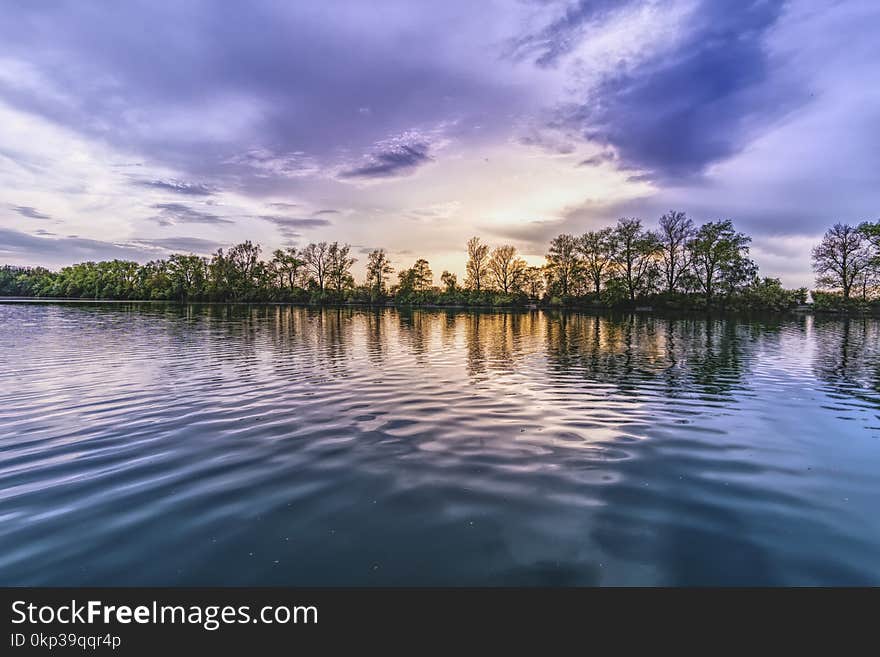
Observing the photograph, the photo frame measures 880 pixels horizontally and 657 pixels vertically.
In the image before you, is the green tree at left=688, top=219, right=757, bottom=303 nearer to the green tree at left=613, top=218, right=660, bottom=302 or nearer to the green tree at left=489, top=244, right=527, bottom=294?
the green tree at left=613, top=218, right=660, bottom=302

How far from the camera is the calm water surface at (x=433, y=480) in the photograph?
3.96 meters

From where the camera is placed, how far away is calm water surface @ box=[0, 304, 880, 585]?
396 centimetres

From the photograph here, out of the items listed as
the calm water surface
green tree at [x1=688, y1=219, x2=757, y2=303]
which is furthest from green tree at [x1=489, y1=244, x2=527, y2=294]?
the calm water surface

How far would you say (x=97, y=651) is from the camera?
321cm

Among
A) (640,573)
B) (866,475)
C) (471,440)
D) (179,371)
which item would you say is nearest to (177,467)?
(471,440)

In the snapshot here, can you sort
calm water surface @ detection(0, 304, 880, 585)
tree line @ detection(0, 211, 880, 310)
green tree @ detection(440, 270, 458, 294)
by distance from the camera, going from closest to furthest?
calm water surface @ detection(0, 304, 880, 585), tree line @ detection(0, 211, 880, 310), green tree @ detection(440, 270, 458, 294)

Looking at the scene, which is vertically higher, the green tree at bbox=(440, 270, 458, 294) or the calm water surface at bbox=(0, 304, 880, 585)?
the green tree at bbox=(440, 270, 458, 294)

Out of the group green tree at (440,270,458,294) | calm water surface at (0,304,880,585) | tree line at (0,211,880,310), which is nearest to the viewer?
calm water surface at (0,304,880,585)

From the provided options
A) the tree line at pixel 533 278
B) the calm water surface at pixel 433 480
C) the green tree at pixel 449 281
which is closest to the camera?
the calm water surface at pixel 433 480

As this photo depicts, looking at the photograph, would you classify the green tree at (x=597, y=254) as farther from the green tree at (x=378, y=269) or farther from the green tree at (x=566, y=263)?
the green tree at (x=378, y=269)

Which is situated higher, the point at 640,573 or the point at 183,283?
the point at 183,283

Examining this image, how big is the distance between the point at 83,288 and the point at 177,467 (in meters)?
157

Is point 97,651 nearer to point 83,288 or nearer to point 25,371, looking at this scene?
point 25,371

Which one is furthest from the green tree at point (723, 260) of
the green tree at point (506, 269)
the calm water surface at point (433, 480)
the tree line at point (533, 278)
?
the calm water surface at point (433, 480)
